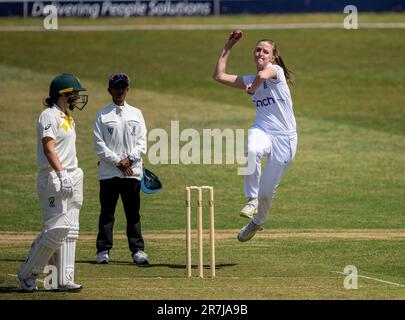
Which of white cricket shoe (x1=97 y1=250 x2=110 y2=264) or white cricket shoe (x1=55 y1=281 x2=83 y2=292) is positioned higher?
white cricket shoe (x1=97 y1=250 x2=110 y2=264)

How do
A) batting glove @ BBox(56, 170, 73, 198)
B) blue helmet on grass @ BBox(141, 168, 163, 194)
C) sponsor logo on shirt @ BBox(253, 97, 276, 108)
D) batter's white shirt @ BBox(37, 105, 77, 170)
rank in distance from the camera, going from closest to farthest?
batting glove @ BBox(56, 170, 73, 198), batter's white shirt @ BBox(37, 105, 77, 170), sponsor logo on shirt @ BBox(253, 97, 276, 108), blue helmet on grass @ BBox(141, 168, 163, 194)

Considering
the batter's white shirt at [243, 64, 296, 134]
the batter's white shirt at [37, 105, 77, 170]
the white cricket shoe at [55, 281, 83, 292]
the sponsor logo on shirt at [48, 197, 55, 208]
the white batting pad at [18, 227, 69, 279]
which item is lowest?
the white cricket shoe at [55, 281, 83, 292]

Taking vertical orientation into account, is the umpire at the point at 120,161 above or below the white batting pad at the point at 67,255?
above

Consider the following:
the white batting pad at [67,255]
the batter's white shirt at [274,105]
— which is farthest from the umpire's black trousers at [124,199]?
the white batting pad at [67,255]

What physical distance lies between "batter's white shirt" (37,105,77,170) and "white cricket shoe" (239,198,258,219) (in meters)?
2.56

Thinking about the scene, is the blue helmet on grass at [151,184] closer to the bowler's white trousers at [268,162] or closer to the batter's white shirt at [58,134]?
the bowler's white trousers at [268,162]

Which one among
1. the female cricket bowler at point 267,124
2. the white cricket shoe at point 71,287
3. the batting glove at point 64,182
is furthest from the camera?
the female cricket bowler at point 267,124

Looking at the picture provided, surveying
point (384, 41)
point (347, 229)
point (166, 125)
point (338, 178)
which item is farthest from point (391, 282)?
point (384, 41)

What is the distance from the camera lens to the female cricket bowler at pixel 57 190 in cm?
1048

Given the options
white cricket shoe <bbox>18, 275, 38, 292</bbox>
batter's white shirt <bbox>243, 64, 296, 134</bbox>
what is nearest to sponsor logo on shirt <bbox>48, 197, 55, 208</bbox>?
white cricket shoe <bbox>18, 275, 38, 292</bbox>

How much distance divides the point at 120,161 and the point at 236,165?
8.92m

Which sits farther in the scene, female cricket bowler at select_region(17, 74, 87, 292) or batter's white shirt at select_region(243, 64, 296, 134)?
batter's white shirt at select_region(243, 64, 296, 134)

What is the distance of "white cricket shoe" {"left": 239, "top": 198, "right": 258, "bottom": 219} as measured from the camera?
41.2 ft

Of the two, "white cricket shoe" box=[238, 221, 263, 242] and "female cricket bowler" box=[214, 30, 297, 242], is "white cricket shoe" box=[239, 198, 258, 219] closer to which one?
"female cricket bowler" box=[214, 30, 297, 242]
